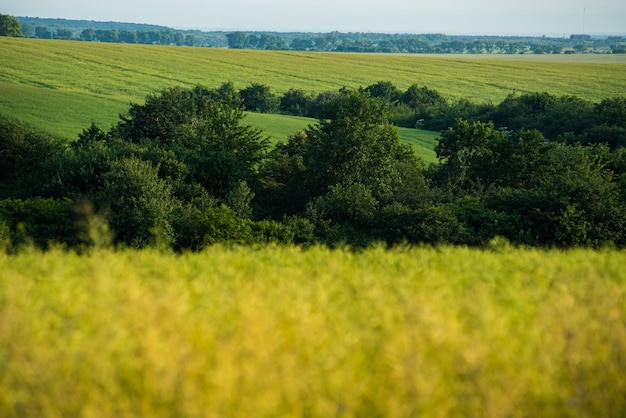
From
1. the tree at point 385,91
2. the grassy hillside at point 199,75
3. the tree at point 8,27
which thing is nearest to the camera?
the grassy hillside at point 199,75

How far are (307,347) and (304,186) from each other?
32254mm

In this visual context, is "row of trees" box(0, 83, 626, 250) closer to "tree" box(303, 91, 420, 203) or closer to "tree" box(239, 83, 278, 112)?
"tree" box(303, 91, 420, 203)

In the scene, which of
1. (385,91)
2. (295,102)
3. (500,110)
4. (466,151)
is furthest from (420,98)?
(466,151)

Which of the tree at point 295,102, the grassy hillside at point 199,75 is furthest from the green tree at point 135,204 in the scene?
the tree at point 295,102

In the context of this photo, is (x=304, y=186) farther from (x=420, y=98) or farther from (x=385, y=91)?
(x=385, y=91)

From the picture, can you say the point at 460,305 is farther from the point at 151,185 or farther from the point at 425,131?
the point at 425,131

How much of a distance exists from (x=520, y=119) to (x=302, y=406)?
73330 mm

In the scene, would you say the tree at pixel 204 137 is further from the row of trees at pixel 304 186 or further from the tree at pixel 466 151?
the tree at pixel 466 151

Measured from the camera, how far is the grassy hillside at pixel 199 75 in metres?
68.0

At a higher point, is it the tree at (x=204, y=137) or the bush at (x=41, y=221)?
the tree at (x=204, y=137)

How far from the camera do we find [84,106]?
68438mm

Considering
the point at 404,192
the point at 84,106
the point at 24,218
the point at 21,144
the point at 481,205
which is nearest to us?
the point at 24,218

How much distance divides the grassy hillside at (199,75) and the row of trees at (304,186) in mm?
20904

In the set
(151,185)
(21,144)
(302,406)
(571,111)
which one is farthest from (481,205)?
(571,111)
